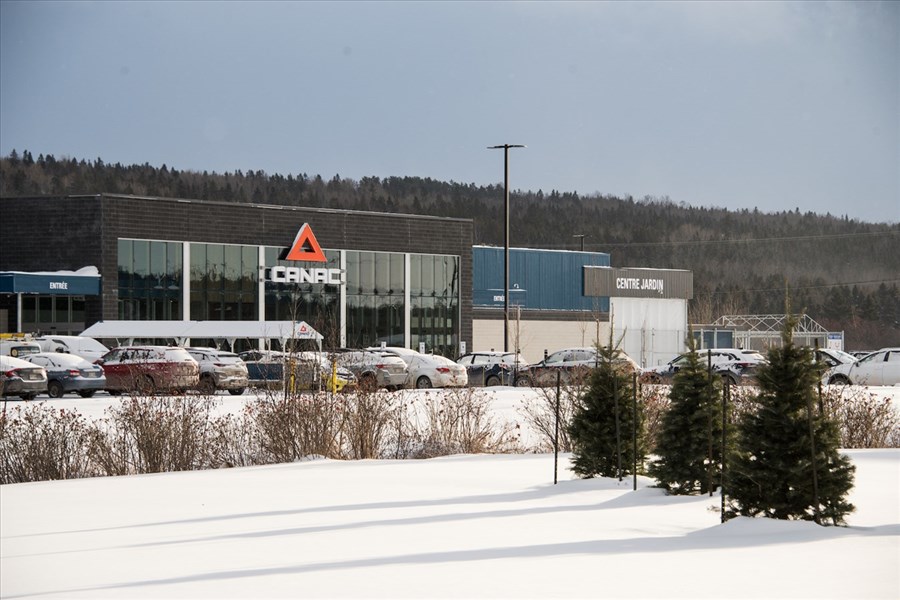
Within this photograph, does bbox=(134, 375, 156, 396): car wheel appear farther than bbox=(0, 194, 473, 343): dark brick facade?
No

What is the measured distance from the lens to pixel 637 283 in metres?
83.3

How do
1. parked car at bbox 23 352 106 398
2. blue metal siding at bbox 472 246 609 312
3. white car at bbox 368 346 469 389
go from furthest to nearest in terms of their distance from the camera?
blue metal siding at bbox 472 246 609 312 → white car at bbox 368 346 469 389 → parked car at bbox 23 352 106 398

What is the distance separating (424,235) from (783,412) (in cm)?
5699

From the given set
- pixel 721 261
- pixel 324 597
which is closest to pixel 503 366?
pixel 324 597

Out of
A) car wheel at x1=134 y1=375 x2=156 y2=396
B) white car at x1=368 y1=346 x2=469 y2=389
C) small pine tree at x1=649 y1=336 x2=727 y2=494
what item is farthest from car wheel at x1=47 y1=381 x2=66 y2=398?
small pine tree at x1=649 y1=336 x2=727 y2=494

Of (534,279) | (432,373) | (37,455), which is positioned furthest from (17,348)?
(534,279)

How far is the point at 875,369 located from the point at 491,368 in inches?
562

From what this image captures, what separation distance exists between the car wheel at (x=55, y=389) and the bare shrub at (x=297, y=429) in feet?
60.9

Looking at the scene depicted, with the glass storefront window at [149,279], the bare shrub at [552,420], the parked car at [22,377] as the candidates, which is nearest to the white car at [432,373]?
the parked car at [22,377]

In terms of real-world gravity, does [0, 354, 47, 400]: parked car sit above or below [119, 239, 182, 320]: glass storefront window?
below

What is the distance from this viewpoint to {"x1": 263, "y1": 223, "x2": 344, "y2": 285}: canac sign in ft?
207

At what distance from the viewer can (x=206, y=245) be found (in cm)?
6109

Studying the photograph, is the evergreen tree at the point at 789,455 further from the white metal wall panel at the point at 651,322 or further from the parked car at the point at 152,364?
the white metal wall panel at the point at 651,322

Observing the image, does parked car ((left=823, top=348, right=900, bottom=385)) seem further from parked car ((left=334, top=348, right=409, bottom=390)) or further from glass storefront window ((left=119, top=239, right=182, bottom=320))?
glass storefront window ((left=119, top=239, right=182, bottom=320))
